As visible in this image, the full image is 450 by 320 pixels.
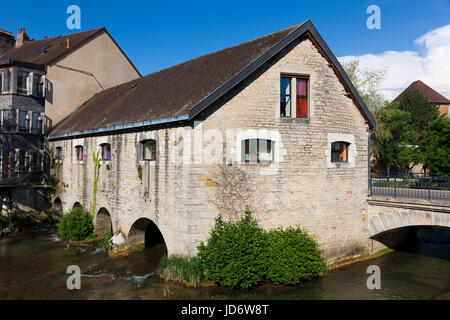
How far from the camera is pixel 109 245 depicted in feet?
43.6

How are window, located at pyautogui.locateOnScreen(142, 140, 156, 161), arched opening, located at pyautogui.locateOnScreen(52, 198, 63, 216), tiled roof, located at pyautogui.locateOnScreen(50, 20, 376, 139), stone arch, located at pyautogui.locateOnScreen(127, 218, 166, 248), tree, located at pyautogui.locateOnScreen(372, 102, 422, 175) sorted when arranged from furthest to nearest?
tree, located at pyautogui.locateOnScreen(372, 102, 422, 175), arched opening, located at pyautogui.locateOnScreen(52, 198, 63, 216), stone arch, located at pyautogui.locateOnScreen(127, 218, 166, 248), window, located at pyautogui.locateOnScreen(142, 140, 156, 161), tiled roof, located at pyautogui.locateOnScreen(50, 20, 376, 139)

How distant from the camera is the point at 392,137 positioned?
2836 centimetres

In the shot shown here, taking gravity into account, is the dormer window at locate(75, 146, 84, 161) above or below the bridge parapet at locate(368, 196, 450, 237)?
above

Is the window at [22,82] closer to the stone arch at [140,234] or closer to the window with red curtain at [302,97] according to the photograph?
the stone arch at [140,234]

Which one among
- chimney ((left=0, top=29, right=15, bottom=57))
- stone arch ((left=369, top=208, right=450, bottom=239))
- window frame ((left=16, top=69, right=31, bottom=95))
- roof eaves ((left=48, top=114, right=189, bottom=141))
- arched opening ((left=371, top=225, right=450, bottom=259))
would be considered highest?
chimney ((left=0, top=29, right=15, bottom=57))

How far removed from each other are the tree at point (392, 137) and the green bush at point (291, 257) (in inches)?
767

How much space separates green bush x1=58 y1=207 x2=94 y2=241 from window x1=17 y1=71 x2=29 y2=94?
8.46m

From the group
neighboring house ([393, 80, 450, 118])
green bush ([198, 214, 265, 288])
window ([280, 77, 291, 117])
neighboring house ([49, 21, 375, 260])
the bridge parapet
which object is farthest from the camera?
neighboring house ([393, 80, 450, 118])

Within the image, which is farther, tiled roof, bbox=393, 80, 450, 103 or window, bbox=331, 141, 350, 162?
tiled roof, bbox=393, 80, 450, 103

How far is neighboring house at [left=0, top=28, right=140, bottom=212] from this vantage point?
18750 millimetres

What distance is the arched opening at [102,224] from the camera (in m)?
15.3

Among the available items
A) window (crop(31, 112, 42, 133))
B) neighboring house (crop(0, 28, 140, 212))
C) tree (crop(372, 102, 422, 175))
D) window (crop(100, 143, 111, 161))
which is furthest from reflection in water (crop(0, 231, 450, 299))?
tree (crop(372, 102, 422, 175))

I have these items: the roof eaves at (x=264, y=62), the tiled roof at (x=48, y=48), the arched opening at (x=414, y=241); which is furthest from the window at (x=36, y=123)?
the arched opening at (x=414, y=241)

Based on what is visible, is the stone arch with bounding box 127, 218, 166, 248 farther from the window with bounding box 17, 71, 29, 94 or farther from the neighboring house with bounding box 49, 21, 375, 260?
the window with bounding box 17, 71, 29, 94
